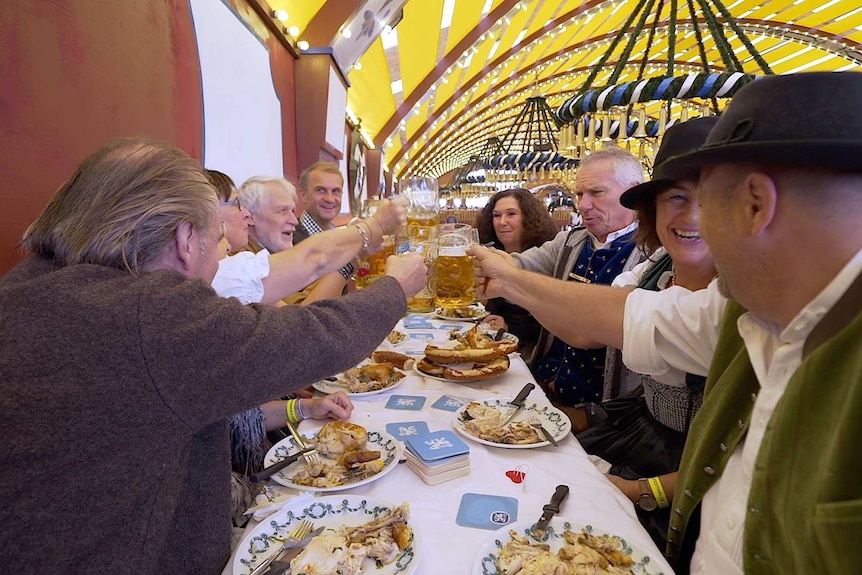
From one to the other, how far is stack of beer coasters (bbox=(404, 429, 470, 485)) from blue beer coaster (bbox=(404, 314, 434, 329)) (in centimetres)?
158

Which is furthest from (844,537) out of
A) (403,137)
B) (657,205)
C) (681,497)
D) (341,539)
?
(403,137)

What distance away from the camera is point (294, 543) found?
3.17 ft

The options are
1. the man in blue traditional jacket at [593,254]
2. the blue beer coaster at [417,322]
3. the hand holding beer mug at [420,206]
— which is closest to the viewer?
the hand holding beer mug at [420,206]

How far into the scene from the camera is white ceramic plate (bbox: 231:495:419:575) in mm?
901

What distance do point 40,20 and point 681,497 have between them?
7.40 feet

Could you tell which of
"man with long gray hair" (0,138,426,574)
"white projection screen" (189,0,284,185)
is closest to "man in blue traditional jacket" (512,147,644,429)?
"man with long gray hair" (0,138,426,574)

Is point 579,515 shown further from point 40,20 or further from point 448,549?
point 40,20

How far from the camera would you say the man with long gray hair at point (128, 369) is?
30.0 inches

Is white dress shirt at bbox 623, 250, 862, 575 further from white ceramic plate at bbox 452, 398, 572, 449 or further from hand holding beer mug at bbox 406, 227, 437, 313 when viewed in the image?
hand holding beer mug at bbox 406, 227, 437, 313

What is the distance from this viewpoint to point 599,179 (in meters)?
2.85

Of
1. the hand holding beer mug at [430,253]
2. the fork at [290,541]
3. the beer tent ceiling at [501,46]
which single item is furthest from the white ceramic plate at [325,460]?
the beer tent ceiling at [501,46]

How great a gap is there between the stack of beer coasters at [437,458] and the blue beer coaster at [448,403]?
1.24 ft

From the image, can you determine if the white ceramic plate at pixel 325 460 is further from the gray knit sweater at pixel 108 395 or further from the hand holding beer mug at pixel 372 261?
the hand holding beer mug at pixel 372 261

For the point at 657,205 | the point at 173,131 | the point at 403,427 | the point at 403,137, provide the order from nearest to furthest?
the point at 403,427 < the point at 657,205 < the point at 173,131 < the point at 403,137
